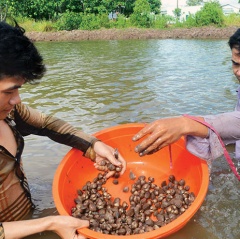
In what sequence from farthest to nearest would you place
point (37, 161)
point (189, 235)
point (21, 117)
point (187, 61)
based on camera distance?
point (187, 61)
point (37, 161)
point (21, 117)
point (189, 235)

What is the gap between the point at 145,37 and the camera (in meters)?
19.6

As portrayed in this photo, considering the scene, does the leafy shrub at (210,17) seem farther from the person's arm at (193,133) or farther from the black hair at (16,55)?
the black hair at (16,55)

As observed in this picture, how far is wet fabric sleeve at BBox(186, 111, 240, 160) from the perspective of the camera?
86.4 inches

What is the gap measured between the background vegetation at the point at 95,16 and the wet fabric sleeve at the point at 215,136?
22312mm

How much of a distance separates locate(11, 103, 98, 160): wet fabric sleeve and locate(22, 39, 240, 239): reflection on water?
709 mm

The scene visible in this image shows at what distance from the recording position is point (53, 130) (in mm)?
2834

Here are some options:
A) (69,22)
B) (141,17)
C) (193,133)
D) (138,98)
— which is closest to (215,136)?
(193,133)

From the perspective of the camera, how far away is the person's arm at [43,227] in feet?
6.41

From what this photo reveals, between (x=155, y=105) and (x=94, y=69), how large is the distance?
4.31 metres

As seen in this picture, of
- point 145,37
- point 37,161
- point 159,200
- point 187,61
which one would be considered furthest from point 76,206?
point 145,37

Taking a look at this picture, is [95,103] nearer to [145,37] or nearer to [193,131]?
[193,131]

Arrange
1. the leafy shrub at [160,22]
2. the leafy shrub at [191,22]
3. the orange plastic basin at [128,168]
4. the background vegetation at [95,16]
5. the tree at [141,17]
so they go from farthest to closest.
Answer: the tree at [141,17] → the leafy shrub at [160,22] → the leafy shrub at [191,22] → the background vegetation at [95,16] → the orange plastic basin at [128,168]

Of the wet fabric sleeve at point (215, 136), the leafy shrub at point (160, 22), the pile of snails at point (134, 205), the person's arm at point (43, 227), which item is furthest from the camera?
the leafy shrub at point (160, 22)

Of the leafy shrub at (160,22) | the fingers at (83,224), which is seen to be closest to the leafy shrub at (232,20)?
the leafy shrub at (160,22)
